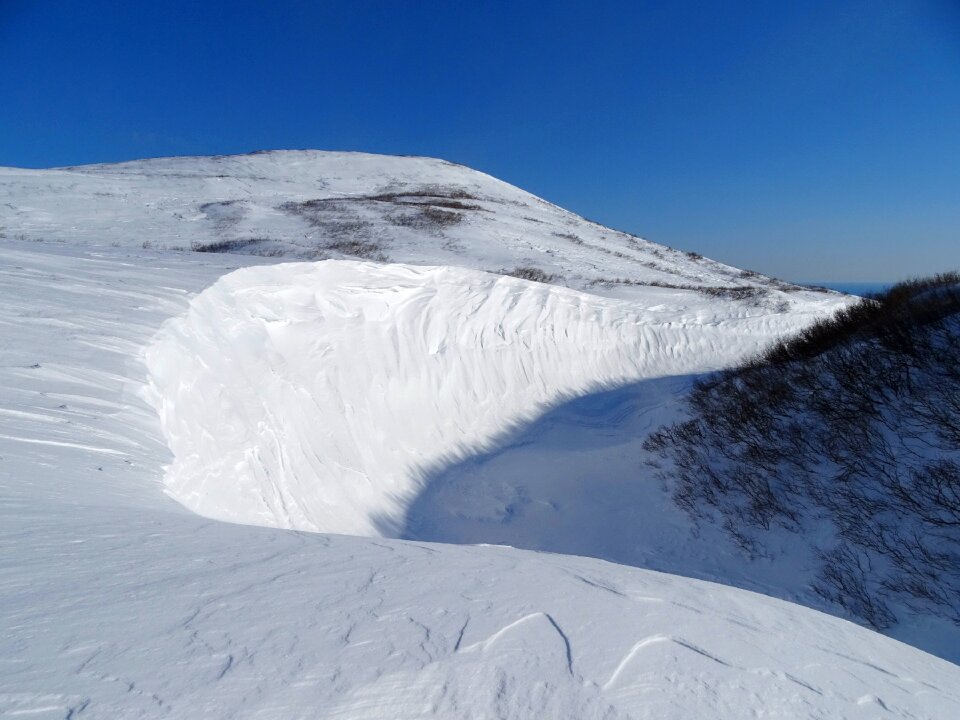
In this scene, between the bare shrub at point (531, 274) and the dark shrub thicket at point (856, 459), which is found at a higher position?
the bare shrub at point (531, 274)

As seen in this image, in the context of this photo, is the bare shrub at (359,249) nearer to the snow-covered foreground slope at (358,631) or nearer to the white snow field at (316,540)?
the white snow field at (316,540)

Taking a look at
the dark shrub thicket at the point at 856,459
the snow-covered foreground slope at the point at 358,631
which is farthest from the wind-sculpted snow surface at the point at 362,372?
the dark shrub thicket at the point at 856,459

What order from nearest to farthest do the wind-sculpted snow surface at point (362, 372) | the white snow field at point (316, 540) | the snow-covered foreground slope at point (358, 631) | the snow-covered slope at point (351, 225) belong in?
the snow-covered foreground slope at point (358, 631)
the white snow field at point (316, 540)
the wind-sculpted snow surface at point (362, 372)
the snow-covered slope at point (351, 225)

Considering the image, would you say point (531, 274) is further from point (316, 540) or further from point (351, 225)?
point (316, 540)

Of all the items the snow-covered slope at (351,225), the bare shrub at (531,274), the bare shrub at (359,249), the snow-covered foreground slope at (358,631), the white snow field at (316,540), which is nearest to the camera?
the snow-covered foreground slope at (358,631)

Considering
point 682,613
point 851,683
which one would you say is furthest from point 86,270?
point 851,683

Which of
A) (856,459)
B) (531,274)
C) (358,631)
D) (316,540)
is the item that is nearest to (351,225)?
(531,274)

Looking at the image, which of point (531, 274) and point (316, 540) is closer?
point (316, 540)

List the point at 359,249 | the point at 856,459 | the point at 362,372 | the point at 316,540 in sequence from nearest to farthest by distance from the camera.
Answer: the point at 316,540 < the point at 856,459 < the point at 362,372 < the point at 359,249
